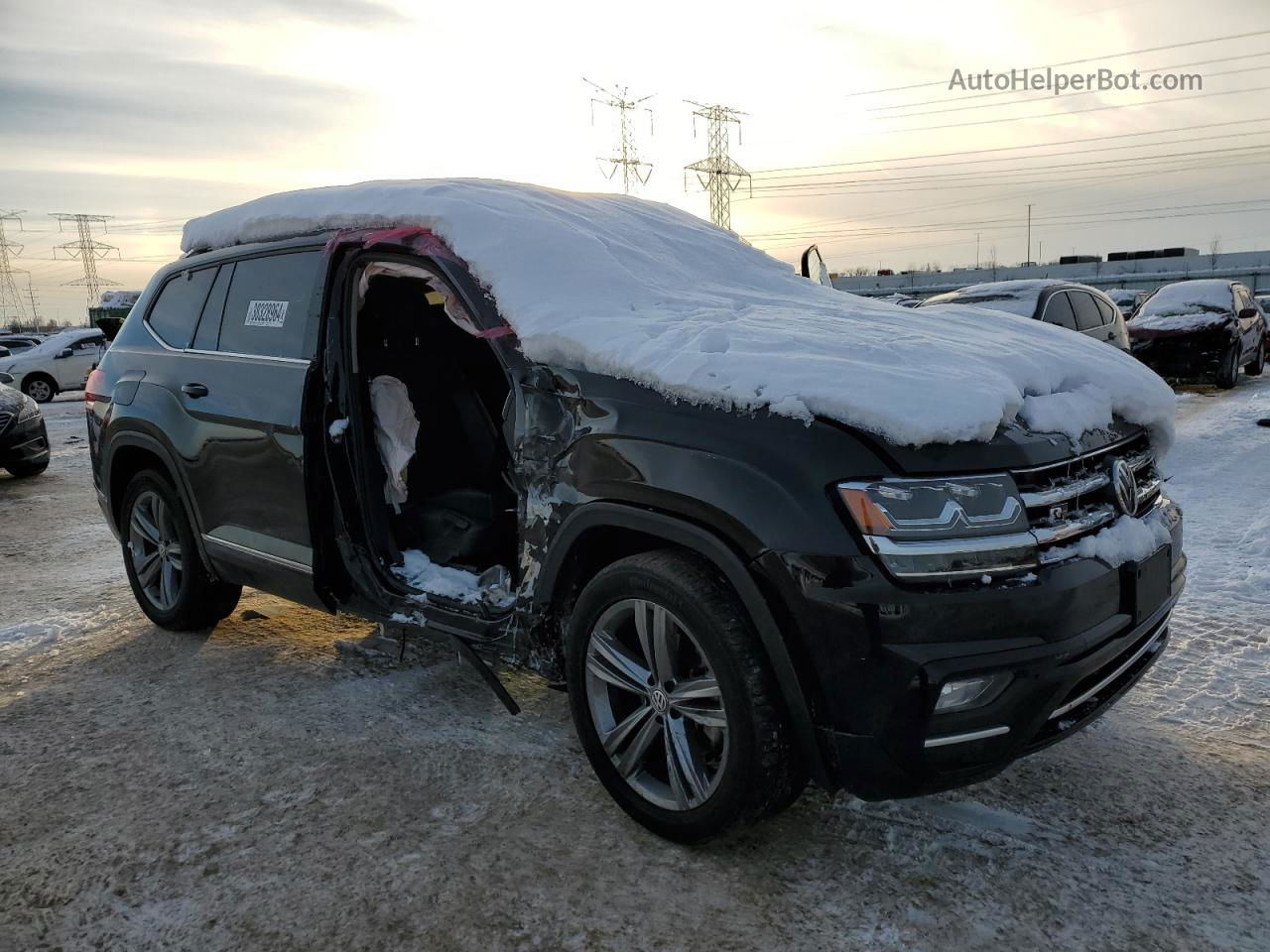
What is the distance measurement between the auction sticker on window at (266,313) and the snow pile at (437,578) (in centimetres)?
106

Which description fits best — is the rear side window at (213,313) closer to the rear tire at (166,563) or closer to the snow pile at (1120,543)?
the rear tire at (166,563)

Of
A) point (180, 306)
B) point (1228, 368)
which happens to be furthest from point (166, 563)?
point (1228, 368)

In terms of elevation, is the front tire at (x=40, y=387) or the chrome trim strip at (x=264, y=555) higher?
the front tire at (x=40, y=387)

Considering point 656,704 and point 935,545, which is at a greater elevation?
point 935,545

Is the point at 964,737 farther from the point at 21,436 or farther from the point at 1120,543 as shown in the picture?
the point at 21,436

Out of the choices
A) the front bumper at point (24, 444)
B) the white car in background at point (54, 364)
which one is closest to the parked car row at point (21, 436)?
the front bumper at point (24, 444)

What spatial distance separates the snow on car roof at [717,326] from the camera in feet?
7.64

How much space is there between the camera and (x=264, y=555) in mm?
3787

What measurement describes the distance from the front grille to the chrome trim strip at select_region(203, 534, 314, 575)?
2.55 m

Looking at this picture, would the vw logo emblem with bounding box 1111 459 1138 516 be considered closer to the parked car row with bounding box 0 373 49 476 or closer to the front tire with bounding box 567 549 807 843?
the front tire with bounding box 567 549 807 843

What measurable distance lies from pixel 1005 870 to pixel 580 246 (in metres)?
2.32

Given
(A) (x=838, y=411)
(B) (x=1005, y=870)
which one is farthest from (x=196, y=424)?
(B) (x=1005, y=870)

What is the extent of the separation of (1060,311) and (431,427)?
787 centimetres

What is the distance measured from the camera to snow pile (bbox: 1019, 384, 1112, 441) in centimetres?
244
